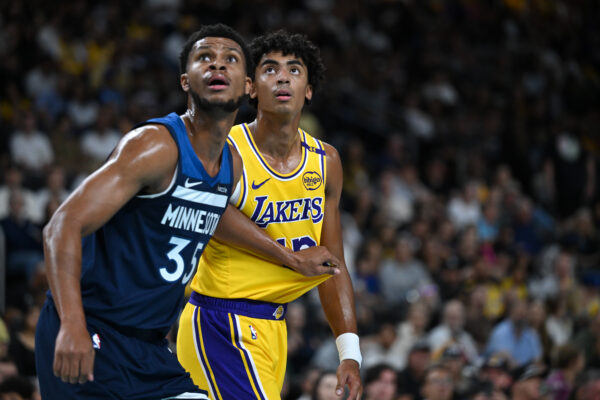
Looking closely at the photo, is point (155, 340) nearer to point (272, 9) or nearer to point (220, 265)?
point (220, 265)

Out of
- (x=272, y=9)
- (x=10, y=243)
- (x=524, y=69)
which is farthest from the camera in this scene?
(x=524, y=69)

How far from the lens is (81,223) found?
342cm

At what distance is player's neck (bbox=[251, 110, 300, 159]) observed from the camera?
5.08 m

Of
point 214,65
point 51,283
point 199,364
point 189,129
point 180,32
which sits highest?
point 180,32

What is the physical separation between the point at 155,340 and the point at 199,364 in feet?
2.74

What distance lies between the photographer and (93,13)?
44.9 ft

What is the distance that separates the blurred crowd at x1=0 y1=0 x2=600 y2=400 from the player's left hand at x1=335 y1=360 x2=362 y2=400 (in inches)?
78.2

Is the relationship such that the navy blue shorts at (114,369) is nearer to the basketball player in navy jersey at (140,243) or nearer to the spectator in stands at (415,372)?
the basketball player in navy jersey at (140,243)

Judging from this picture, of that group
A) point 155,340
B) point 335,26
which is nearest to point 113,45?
point 335,26

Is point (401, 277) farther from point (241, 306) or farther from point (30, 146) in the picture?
point (241, 306)

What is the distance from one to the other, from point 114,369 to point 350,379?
158 cm

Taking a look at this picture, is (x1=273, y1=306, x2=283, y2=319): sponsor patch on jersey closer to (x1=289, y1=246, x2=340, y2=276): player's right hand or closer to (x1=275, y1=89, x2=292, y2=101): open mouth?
(x1=289, y1=246, x2=340, y2=276): player's right hand

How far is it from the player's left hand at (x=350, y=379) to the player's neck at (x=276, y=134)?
1.32 metres

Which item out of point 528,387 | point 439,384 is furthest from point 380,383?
point 528,387
